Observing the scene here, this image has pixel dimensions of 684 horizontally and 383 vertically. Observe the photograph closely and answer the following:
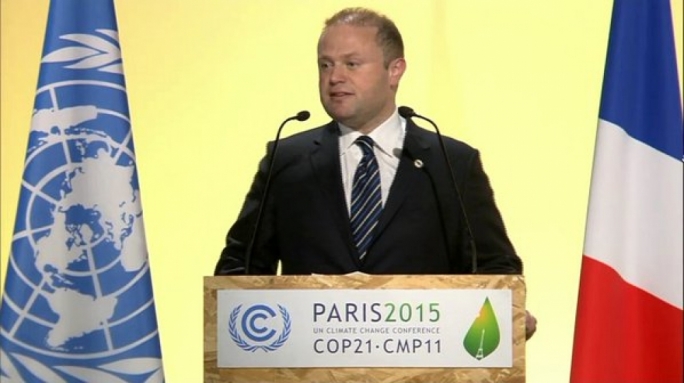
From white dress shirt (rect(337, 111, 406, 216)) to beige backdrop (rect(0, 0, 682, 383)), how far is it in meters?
0.47

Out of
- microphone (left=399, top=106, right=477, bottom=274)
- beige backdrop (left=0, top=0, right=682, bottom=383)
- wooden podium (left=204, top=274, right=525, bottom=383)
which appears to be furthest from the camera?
beige backdrop (left=0, top=0, right=682, bottom=383)

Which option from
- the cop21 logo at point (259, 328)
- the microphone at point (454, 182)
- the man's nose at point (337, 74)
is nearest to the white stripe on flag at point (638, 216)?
the microphone at point (454, 182)

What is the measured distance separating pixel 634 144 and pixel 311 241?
1015 mm

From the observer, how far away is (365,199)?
3.34m

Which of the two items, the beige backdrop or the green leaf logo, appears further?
the beige backdrop

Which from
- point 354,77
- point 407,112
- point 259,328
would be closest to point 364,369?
point 259,328

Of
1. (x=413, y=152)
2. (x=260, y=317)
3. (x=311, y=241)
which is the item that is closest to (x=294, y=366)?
(x=260, y=317)

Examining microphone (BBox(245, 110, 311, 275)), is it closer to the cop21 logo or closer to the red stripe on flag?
the cop21 logo

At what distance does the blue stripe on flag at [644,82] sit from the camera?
335 cm

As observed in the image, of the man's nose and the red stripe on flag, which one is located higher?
the man's nose

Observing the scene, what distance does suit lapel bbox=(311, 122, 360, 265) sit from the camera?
3312 mm

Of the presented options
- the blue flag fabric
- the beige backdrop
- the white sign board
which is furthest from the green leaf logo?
the beige backdrop

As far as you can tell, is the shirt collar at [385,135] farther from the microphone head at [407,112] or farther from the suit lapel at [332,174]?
the microphone head at [407,112]

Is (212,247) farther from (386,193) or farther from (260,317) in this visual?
(260,317)
